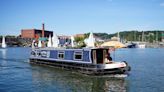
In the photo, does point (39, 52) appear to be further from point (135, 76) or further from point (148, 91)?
point (148, 91)

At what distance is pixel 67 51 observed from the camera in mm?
43188

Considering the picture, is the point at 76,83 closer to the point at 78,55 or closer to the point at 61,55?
the point at 78,55

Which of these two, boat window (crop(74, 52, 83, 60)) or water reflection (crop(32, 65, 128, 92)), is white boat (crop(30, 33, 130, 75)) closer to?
boat window (crop(74, 52, 83, 60))

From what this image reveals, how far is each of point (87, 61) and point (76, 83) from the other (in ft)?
16.9

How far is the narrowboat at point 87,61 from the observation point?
118 ft

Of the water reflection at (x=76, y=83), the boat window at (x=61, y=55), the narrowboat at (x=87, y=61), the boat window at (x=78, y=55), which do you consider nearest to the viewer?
the water reflection at (x=76, y=83)

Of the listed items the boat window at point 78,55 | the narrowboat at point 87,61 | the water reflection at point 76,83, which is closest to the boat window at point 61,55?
the narrowboat at point 87,61

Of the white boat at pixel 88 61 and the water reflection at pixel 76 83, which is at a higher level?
the white boat at pixel 88 61

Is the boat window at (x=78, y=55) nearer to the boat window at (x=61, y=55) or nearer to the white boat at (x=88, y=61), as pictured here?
the white boat at (x=88, y=61)

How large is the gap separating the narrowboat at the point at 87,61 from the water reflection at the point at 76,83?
1.03m

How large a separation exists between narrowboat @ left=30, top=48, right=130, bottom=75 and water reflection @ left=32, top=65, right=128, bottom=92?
3.39ft

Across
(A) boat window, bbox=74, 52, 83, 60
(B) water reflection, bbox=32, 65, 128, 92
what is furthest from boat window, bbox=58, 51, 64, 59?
(B) water reflection, bbox=32, 65, 128, 92

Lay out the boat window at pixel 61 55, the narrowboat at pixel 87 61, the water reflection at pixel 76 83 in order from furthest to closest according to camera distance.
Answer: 1. the boat window at pixel 61 55
2. the narrowboat at pixel 87 61
3. the water reflection at pixel 76 83

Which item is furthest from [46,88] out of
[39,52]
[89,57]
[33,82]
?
[39,52]
